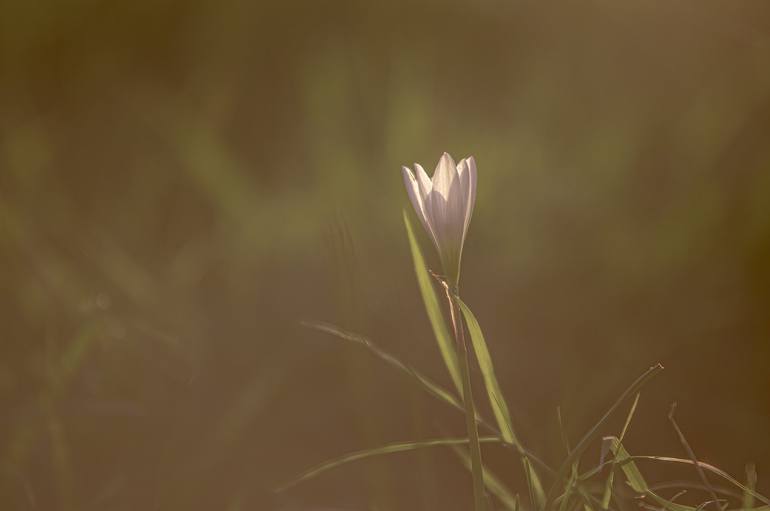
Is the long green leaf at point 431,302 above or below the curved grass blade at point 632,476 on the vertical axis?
above

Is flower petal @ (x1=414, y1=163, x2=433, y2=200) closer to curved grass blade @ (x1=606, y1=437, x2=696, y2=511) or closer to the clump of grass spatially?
the clump of grass

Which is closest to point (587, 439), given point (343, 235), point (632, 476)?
point (632, 476)

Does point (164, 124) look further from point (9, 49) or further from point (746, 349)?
point (746, 349)

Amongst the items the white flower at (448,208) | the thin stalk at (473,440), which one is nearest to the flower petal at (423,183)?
the white flower at (448,208)

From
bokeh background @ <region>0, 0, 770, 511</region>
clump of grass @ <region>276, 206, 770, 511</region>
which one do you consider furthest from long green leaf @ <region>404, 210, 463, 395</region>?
bokeh background @ <region>0, 0, 770, 511</region>

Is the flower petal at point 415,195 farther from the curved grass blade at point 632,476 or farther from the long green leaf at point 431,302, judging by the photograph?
the curved grass blade at point 632,476

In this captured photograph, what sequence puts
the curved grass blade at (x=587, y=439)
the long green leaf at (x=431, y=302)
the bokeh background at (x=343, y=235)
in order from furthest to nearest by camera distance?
the bokeh background at (x=343, y=235)
the long green leaf at (x=431, y=302)
the curved grass blade at (x=587, y=439)

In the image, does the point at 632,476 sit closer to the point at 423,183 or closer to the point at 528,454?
the point at 528,454
